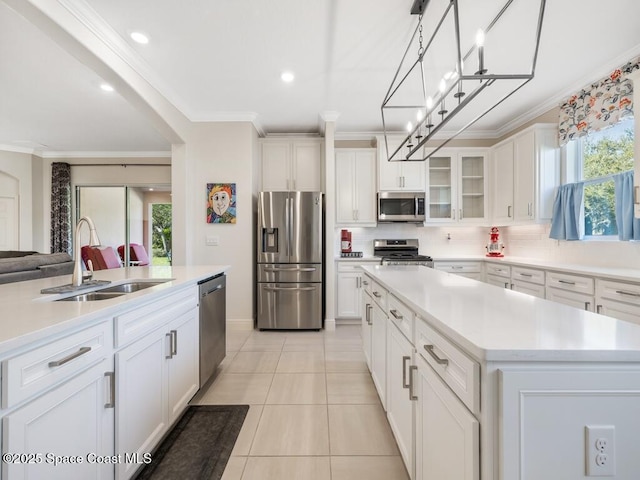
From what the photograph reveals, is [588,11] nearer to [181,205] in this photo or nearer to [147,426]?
[147,426]

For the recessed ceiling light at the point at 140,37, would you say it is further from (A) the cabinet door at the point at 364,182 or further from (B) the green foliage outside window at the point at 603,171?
(B) the green foliage outside window at the point at 603,171

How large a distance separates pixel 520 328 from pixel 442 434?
423mm

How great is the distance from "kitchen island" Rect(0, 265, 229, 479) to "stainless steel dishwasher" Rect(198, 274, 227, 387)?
34cm

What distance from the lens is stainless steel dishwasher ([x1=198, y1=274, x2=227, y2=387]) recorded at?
2238mm

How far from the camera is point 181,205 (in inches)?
146

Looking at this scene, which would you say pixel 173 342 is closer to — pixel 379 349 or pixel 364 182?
pixel 379 349

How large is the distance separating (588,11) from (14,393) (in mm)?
3608

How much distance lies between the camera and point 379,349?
203 centimetres

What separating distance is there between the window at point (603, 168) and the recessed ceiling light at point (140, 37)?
4.15m

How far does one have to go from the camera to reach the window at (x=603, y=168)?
2.77 m

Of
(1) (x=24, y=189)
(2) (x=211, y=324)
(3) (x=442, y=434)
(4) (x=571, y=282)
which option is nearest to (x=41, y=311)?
(2) (x=211, y=324)

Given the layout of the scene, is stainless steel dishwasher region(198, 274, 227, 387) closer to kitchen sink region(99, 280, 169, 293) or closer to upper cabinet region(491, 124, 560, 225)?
kitchen sink region(99, 280, 169, 293)

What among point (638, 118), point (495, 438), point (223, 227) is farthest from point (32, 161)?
point (638, 118)

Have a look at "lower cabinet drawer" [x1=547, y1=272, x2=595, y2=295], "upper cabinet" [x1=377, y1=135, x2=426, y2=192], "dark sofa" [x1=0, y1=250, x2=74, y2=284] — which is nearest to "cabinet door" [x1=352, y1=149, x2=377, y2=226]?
"upper cabinet" [x1=377, y1=135, x2=426, y2=192]
